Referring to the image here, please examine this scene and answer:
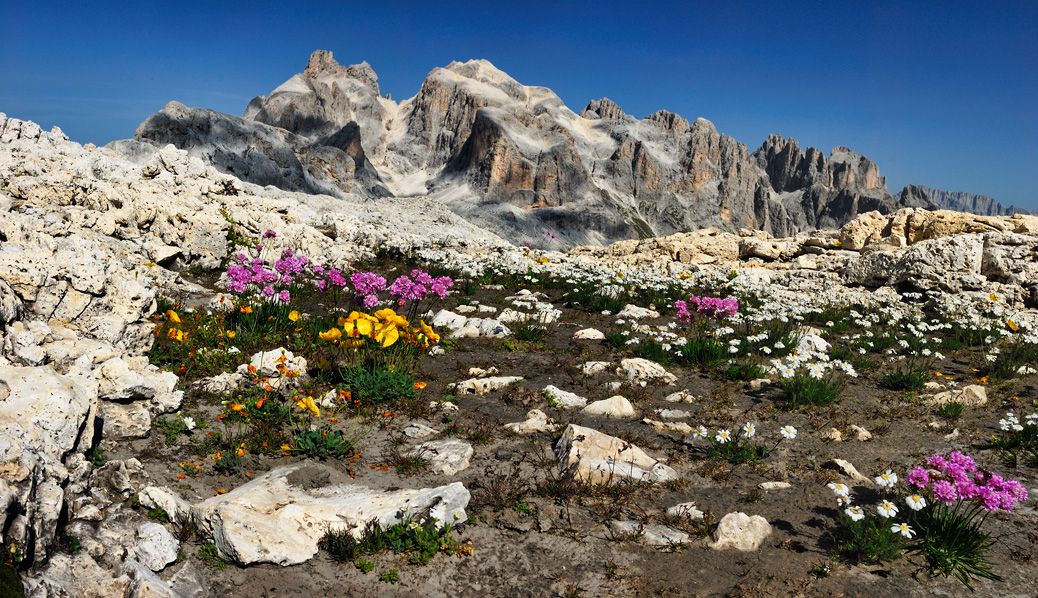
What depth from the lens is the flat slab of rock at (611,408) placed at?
26.2 feet

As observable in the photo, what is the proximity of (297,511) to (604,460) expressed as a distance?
10.6ft

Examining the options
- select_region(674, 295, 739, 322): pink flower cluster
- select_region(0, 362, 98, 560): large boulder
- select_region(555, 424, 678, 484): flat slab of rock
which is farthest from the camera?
select_region(674, 295, 739, 322): pink flower cluster

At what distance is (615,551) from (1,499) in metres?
4.49

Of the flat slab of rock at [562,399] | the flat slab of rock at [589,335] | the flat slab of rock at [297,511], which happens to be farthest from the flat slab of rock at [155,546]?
the flat slab of rock at [589,335]

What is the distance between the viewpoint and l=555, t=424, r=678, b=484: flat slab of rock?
19.7 feet

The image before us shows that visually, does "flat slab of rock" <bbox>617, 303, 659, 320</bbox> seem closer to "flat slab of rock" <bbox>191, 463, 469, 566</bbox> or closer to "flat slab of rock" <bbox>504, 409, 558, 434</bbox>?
"flat slab of rock" <bbox>504, 409, 558, 434</bbox>

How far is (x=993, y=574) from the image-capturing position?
4492 millimetres

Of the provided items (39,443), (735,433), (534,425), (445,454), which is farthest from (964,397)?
(39,443)

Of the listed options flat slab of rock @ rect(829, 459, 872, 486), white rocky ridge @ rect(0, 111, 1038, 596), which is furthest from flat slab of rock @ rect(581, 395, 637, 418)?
flat slab of rock @ rect(829, 459, 872, 486)

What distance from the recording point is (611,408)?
8023 millimetres

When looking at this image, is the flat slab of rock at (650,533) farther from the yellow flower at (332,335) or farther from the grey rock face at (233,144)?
the grey rock face at (233,144)

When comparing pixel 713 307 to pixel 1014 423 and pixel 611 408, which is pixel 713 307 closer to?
pixel 611 408

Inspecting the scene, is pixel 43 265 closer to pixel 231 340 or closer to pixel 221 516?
pixel 231 340

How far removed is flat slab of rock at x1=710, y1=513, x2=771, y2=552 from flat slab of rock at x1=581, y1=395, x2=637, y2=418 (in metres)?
2.87
